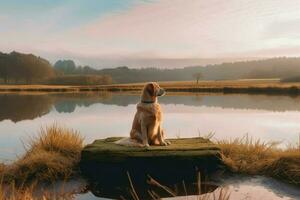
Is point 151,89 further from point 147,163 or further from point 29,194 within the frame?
point 29,194

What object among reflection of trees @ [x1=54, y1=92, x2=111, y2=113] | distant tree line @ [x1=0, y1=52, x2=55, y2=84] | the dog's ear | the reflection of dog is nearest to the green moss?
the reflection of dog

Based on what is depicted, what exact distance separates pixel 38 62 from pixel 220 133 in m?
89.7

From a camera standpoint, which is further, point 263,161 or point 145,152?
point 263,161

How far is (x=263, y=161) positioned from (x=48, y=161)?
4722mm

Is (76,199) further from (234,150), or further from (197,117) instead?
(197,117)

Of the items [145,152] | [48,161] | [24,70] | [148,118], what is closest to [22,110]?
[48,161]

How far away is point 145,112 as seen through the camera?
8.07 meters

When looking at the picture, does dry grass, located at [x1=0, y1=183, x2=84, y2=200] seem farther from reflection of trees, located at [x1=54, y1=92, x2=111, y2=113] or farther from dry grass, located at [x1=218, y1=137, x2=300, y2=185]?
reflection of trees, located at [x1=54, y1=92, x2=111, y2=113]

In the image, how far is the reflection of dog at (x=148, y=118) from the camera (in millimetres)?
8047

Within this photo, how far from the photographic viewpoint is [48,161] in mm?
8148

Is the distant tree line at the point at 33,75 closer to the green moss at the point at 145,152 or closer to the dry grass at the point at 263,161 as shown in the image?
the dry grass at the point at 263,161

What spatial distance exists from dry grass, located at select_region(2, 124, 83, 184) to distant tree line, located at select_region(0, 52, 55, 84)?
89.2 meters

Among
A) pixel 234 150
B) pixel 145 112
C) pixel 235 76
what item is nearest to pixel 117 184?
pixel 145 112

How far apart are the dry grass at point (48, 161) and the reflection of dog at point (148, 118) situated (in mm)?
1432
